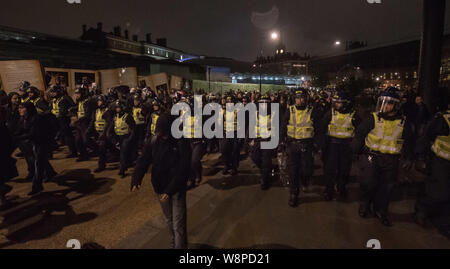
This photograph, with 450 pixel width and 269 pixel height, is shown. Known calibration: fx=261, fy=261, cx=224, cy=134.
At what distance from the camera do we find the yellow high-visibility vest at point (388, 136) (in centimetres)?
426

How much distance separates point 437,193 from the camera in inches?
164

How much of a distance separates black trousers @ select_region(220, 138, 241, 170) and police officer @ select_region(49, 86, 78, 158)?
564 cm

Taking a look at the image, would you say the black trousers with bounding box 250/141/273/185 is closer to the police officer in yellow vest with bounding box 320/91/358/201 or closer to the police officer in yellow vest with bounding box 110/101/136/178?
the police officer in yellow vest with bounding box 320/91/358/201

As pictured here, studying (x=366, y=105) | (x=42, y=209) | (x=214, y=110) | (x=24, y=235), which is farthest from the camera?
(x=366, y=105)

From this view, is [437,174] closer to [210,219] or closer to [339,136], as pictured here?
[339,136]

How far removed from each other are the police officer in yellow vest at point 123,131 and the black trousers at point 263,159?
3362mm

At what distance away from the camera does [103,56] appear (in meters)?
18.4

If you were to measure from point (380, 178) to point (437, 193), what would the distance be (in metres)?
0.82

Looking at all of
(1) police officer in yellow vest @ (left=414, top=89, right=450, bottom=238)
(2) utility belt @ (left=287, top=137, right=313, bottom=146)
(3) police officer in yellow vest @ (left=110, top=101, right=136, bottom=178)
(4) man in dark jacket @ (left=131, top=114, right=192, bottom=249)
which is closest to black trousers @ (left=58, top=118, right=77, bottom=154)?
(3) police officer in yellow vest @ (left=110, top=101, right=136, bottom=178)

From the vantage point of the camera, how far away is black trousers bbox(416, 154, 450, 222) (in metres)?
4.08

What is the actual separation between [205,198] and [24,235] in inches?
125

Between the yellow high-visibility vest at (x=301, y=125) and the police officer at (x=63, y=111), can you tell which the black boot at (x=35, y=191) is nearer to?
the police officer at (x=63, y=111)

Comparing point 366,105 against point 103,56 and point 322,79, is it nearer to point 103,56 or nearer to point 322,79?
point 103,56
